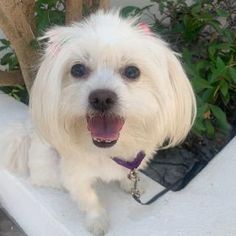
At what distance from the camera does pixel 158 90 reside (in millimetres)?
1343

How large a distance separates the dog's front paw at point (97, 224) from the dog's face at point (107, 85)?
0.30m

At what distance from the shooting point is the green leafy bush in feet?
6.02

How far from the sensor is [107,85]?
1.29 m

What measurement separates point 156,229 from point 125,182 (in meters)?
0.25

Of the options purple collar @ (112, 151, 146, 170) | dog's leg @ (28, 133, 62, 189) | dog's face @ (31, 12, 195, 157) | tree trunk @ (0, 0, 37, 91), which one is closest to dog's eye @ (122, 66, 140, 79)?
dog's face @ (31, 12, 195, 157)

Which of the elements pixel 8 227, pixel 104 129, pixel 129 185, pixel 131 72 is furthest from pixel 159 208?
pixel 8 227

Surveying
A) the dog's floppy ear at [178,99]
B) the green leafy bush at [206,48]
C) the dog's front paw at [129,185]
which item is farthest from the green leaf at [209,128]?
the dog's floppy ear at [178,99]

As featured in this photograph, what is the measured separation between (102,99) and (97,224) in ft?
1.63

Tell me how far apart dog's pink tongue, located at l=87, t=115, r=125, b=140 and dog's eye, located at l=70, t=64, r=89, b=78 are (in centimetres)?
13

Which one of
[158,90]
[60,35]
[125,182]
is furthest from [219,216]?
[60,35]

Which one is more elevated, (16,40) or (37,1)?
(37,1)

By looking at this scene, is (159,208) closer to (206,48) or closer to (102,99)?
(102,99)

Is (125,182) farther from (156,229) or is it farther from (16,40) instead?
(16,40)

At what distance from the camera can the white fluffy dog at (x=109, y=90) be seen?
130 centimetres
